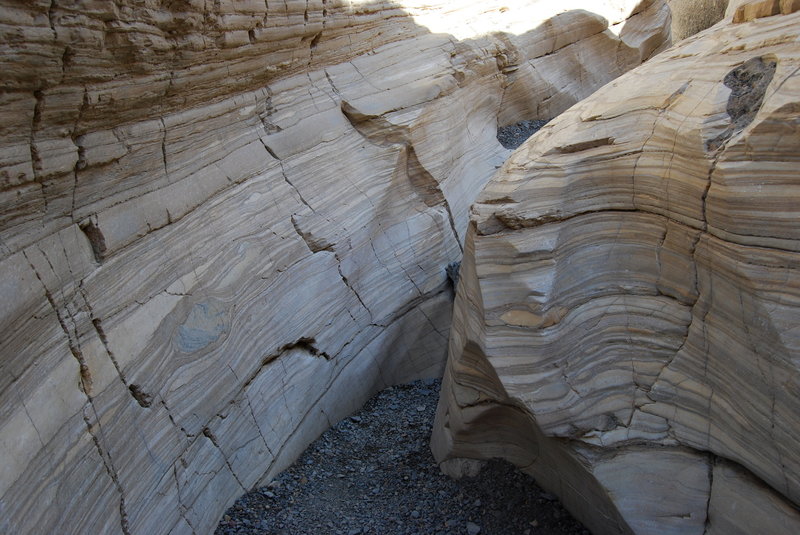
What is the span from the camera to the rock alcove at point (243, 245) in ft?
9.66

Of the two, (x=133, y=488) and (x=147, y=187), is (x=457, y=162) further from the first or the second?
(x=133, y=488)

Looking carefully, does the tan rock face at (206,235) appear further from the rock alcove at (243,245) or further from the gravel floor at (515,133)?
the gravel floor at (515,133)

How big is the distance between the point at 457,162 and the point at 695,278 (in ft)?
11.1

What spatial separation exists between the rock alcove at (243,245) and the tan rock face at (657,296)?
0.02 metres

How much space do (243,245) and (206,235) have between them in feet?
0.87

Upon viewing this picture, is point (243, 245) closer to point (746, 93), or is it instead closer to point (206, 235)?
point (206, 235)

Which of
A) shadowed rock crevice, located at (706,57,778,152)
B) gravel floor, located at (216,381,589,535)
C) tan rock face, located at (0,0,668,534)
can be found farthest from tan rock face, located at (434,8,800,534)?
tan rock face, located at (0,0,668,534)

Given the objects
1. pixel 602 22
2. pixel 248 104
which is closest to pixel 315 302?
pixel 248 104

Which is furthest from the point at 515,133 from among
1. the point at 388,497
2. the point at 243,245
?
the point at 388,497

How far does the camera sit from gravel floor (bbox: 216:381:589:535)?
372 centimetres

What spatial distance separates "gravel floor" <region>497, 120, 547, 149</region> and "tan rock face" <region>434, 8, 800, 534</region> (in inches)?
139

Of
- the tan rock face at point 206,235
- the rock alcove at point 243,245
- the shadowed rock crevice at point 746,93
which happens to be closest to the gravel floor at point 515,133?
the tan rock face at point 206,235

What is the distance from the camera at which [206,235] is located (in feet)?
13.4

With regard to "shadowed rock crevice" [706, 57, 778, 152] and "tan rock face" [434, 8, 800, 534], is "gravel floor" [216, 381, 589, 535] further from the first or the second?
"shadowed rock crevice" [706, 57, 778, 152]
